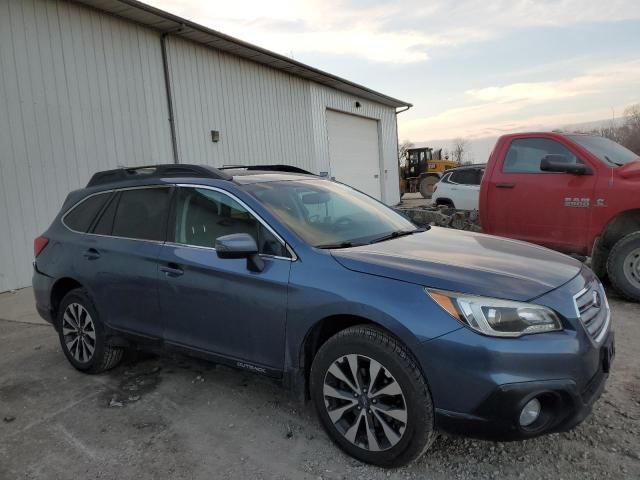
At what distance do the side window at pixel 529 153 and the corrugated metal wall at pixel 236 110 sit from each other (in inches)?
264

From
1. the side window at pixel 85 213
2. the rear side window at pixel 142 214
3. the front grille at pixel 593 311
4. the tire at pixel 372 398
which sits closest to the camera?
the tire at pixel 372 398

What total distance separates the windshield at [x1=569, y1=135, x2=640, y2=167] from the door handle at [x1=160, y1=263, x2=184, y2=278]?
4856 mm

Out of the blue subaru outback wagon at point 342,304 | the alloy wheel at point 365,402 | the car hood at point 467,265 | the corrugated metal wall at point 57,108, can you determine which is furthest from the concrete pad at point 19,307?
the car hood at point 467,265

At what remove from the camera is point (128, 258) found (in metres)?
3.71

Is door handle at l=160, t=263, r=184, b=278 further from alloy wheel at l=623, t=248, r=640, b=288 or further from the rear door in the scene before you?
alloy wheel at l=623, t=248, r=640, b=288

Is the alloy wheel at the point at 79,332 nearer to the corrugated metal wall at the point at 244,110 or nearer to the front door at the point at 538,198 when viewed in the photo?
the front door at the point at 538,198

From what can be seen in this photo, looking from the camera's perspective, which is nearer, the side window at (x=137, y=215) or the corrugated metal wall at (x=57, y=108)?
the side window at (x=137, y=215)

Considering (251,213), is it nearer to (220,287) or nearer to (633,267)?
(220,287)

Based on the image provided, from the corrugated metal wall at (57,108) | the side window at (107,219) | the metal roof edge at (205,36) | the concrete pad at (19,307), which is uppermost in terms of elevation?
the metal roof edge at (205,36)

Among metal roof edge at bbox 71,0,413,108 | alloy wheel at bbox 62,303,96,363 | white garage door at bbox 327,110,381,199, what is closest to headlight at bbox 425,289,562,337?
alloy wheel at bbox 62,303,96,363

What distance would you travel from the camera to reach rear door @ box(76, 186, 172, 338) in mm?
3600

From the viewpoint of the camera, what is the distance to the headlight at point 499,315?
2357mm

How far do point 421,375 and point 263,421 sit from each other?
132 cm

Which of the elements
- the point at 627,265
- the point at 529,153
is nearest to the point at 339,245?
the point at 627,265
